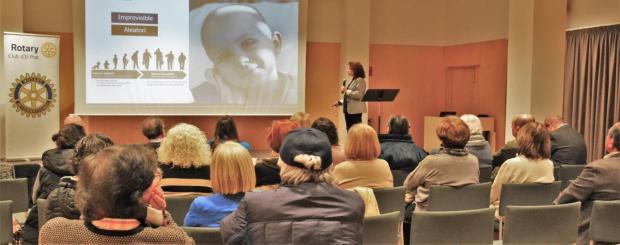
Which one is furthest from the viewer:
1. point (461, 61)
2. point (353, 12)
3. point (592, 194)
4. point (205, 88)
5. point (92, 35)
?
point (461, 61)

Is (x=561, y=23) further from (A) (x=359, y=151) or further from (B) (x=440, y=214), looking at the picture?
(B) (x=440, y=214)

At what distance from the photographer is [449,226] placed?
3029 millimetres

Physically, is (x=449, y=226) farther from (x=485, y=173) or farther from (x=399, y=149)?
(x=485, y=173)

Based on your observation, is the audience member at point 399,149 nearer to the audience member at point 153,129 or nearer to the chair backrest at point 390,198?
the chair backrest at point 390,198

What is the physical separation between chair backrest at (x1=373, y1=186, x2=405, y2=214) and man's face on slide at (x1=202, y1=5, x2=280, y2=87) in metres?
5.89

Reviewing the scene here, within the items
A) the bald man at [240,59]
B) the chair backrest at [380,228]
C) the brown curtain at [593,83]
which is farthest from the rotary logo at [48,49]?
the brown curtain at [593,83]

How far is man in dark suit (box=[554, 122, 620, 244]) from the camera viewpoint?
3.56 m

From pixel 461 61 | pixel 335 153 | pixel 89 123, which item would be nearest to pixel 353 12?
pixel 461 61

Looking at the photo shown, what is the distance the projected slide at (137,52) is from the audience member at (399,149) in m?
4.71

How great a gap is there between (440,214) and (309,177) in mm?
1076

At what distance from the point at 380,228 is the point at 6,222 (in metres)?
2.01

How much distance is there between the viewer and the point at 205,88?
363 inches

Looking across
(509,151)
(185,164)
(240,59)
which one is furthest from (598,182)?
(240,59)

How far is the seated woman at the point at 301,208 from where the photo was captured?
210 centimetres
